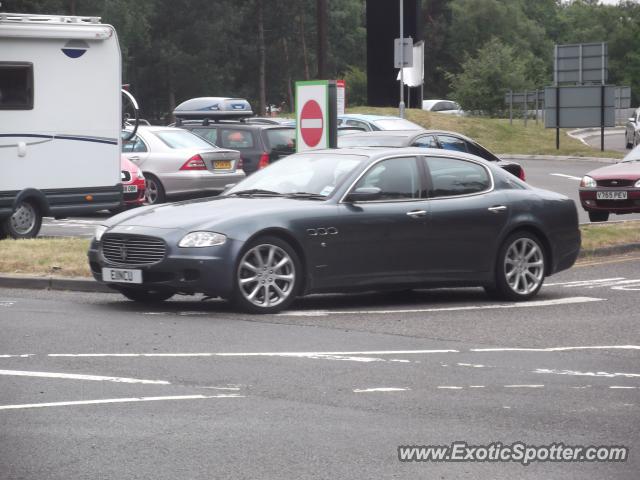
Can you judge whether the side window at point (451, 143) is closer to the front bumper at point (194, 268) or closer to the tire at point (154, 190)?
the tire at point (154, 190)

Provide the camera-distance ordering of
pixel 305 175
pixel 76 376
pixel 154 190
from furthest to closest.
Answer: pixel 154 190, pixel 305 175, pixel 76 376

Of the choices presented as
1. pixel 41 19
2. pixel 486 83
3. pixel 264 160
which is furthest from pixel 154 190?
pixel 486 83

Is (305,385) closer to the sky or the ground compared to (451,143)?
closer to the ground

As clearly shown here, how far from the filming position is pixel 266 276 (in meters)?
12.3

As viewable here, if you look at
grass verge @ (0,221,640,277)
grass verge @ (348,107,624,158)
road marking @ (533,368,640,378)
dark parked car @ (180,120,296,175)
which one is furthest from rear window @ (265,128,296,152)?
grass verge @ (348,107,624,158)

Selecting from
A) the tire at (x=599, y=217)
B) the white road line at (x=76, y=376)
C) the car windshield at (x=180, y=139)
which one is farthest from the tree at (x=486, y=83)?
the white road line at (x=76, y=376)

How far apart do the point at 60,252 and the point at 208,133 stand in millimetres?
12235

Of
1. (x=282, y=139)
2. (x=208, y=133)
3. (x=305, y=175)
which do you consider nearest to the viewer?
(x=305, y=175)

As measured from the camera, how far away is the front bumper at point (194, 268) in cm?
1204

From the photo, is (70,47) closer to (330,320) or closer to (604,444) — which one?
(330,320)

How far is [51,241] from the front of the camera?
17.9 metres

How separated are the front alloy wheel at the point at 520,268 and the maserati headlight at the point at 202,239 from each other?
2.98 metres

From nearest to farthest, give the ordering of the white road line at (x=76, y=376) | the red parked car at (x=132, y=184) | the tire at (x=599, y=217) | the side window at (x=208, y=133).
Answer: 1. the white road line at (x=76, y=376)
2. the tire at (x=599, y=217)
3. the red parked car at (x=132, y=184)
4. the side window at (x=208, y=133)

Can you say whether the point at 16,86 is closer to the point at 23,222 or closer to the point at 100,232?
the point at 23,222
